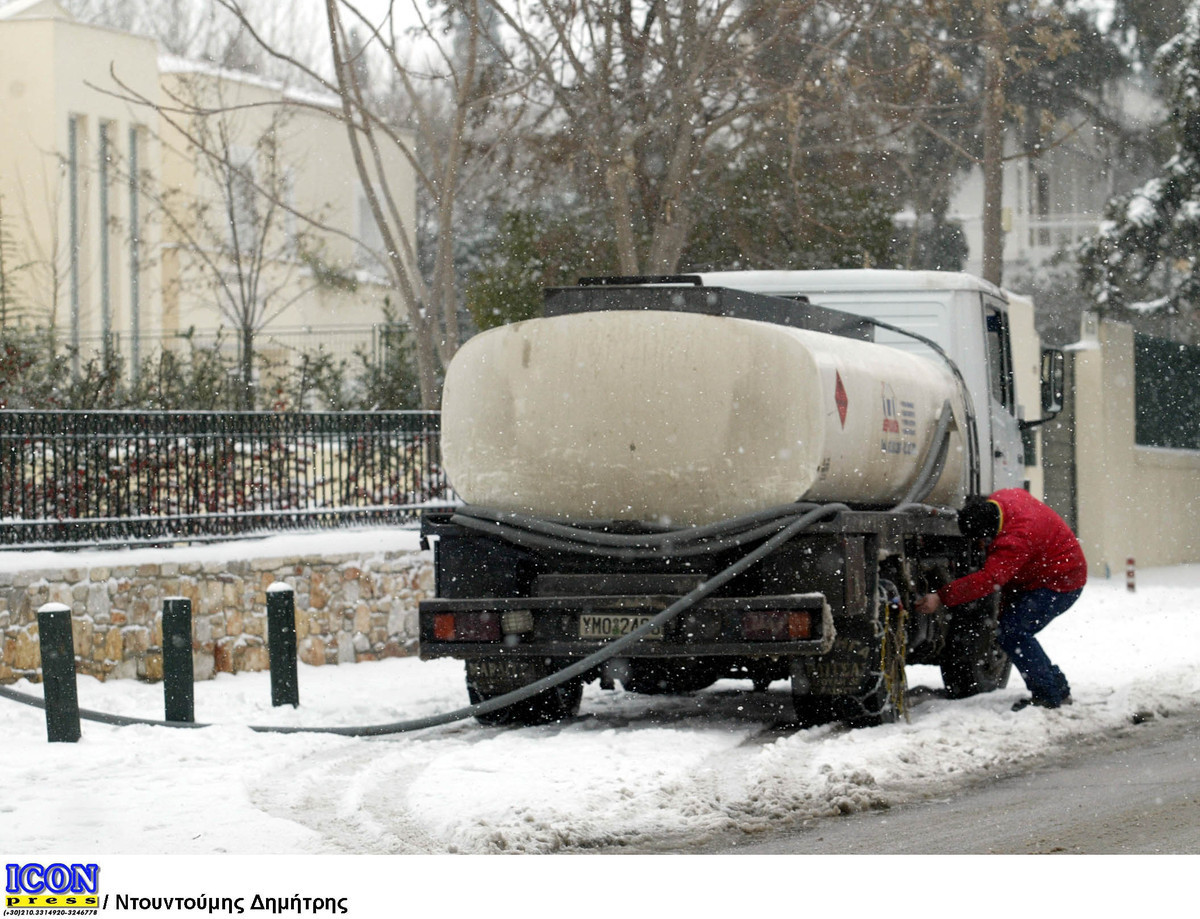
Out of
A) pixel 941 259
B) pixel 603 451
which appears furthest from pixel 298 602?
pixel 941 259

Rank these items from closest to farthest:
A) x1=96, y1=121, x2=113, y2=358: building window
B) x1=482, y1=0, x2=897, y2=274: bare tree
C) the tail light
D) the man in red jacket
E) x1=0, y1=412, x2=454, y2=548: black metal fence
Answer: the tail light < the man in red jacket < x1=0, y1=412, x2=454, y2=548: black metal fence < x1=482, y1=0, x2=897, y2=274: bare tree < x1=96, y1=121, x2=113, y2=358: building window

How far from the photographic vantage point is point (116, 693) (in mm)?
12219

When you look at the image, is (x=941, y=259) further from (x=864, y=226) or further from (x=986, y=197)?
(x=864, y=226)

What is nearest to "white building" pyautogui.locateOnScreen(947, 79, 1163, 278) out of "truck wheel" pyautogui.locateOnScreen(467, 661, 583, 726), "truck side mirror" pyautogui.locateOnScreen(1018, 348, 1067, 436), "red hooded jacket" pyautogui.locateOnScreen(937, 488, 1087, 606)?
"truck side mirror" pyautogui.locateOnScreen(1018, 348, 1067, 436)

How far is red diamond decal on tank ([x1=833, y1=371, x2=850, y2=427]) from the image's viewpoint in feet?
31.7

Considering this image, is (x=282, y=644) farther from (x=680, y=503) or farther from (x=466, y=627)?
(x=680, y=503)

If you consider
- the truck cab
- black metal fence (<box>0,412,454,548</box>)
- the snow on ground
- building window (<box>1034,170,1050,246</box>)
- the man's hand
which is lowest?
the snow on ground

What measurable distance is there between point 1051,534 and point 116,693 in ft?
20.3

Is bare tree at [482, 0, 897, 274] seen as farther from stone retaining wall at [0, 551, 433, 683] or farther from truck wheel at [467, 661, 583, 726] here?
truck wheel at [467, 661, 583, 726]

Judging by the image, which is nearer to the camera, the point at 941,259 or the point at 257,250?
the point at 257,250

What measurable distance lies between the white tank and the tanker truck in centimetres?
1

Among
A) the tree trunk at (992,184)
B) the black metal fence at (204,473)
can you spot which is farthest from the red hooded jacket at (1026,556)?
the tree trunk at (992,184)

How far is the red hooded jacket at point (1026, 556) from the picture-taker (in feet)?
35.5

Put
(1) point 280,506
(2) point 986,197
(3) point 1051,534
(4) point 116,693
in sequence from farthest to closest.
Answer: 1. (2) point 986,197
2. (1) point 280,506
3. (4) point 116,693
4. (3) point 1051,534
